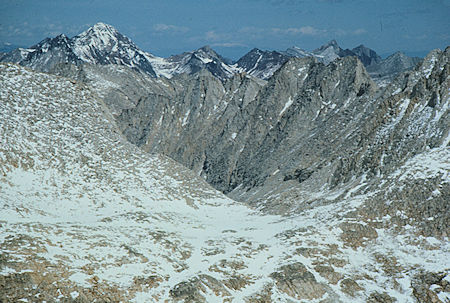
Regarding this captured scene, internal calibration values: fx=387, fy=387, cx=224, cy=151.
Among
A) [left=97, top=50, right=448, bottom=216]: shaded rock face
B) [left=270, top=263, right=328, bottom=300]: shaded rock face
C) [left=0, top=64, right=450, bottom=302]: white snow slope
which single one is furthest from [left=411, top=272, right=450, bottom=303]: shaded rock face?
[left=97, top=50, right=448, bottom=216]: shaded rock face

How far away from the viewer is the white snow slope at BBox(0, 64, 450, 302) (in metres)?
21.0

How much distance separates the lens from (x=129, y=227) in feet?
96.4

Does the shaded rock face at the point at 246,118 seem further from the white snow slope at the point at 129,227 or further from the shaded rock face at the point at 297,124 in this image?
the white snow slope at the point at 129,227

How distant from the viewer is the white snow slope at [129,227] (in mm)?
21031

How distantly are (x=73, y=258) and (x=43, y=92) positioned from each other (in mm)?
30232

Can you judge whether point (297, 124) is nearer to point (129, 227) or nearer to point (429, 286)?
point (129, 227)

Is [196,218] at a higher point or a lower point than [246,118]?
lower

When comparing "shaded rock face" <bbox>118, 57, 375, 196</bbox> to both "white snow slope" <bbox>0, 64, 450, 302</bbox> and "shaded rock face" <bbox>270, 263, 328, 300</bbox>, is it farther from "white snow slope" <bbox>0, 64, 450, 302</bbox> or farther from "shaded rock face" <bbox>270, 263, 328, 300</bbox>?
"shaded rock face" <bbox>270, 263, 328, 300</bbox>

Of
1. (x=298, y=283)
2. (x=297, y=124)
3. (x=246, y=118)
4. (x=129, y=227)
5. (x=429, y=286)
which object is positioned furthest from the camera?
(x=246, y=118)

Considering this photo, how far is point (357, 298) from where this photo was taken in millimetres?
22250

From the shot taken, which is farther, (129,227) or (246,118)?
(246,118)

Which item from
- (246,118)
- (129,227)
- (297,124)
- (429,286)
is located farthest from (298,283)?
(246,118)

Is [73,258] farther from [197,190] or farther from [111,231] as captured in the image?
[197,190]

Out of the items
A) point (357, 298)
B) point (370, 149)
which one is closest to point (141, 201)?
point (357, 298)
